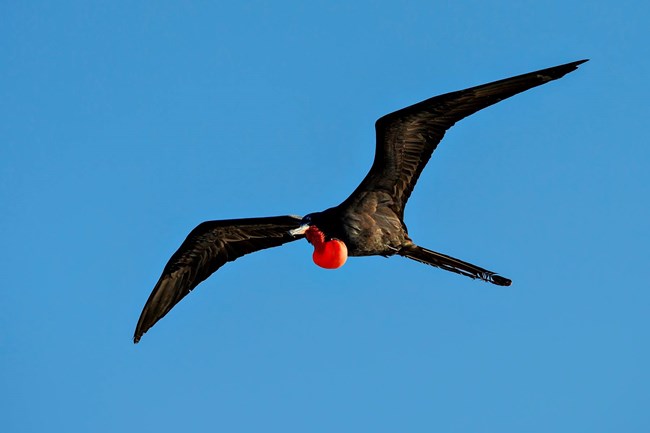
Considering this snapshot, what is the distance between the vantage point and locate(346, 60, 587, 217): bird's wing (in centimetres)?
955

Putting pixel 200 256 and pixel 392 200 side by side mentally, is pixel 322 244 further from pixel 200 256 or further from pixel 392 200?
pixel 200 256

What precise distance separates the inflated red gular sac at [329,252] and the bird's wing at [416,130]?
48 centimetres

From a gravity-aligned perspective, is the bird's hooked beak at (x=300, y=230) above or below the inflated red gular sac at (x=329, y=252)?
above

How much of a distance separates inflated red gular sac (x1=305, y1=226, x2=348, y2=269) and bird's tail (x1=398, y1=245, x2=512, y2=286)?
0.69 meters

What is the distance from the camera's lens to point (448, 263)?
1048 cm

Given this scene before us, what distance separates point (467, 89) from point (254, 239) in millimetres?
3166

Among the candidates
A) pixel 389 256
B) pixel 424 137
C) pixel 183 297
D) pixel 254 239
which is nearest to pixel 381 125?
pixel 424 137

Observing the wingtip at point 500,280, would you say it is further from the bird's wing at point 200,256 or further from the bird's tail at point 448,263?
the bird's wing at point 200,256

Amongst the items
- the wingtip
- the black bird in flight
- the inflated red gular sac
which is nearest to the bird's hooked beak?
the black bird in flight

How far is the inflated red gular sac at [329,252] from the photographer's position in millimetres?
10266

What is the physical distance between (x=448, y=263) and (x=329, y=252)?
120cm

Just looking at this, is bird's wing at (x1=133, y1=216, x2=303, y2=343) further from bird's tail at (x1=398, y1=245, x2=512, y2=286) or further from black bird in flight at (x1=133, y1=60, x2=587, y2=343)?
bird's tail at (x1=398, y1=245, x2=512, y2=286)

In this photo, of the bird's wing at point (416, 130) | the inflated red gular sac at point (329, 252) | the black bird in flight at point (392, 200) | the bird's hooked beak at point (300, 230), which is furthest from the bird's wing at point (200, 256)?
the bird's wing at point (416, 130)

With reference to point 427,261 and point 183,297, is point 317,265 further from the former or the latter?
point 183,297
